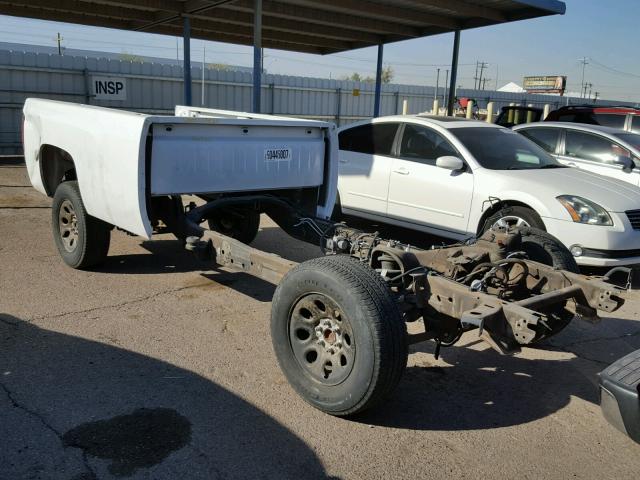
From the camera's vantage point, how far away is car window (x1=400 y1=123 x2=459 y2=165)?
7.34 metres

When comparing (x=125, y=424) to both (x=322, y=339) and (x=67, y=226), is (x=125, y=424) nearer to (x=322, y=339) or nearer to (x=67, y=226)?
(x=322, y=339)

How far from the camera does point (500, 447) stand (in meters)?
3.31

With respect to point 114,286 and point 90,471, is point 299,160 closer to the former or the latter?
point 114,286

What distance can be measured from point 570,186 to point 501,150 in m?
1.07

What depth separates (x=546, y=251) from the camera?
4527 mm

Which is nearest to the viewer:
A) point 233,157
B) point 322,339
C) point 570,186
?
point 322,339

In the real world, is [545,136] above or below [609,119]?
below

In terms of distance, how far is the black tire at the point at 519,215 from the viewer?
21.1 ft

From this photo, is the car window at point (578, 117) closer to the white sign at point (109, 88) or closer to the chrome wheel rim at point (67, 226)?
the chrome wheel rim at point (67, 226)

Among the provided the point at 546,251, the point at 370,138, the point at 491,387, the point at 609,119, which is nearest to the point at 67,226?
the point at 370,138

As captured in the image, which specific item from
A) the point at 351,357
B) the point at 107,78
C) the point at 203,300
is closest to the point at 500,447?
the point at 351,357

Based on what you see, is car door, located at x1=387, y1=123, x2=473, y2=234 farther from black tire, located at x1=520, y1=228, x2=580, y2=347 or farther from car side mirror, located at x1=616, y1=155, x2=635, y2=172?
car side mirror, located at x1=616, y1=155, x2=635, y2=172

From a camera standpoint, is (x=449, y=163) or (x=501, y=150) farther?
(x=501, y=150)

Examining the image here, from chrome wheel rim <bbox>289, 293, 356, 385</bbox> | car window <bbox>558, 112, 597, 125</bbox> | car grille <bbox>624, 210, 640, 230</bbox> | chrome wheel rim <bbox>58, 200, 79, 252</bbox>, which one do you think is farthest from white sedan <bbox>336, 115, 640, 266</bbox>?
car window <bbox>558, 112, 597, 125</bbox>
